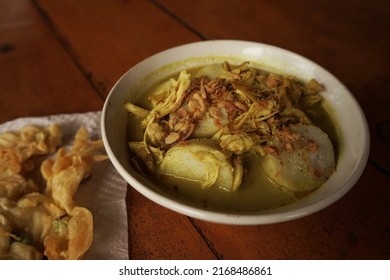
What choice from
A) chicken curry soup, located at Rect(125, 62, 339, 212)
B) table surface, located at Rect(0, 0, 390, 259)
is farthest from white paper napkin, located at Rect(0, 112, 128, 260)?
chicken curry soup, located at Rect(125, 62, 339, 212)

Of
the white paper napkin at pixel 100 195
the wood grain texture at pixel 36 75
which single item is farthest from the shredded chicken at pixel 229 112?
the wood grain texture at pixel 36 75

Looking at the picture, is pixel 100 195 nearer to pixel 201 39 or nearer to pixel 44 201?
pixel 44 201

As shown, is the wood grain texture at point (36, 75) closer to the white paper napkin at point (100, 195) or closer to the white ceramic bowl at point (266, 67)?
the white paper napkin at point (100, 195)

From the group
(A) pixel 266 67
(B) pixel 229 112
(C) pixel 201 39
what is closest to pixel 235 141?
(B) pixel 229 112

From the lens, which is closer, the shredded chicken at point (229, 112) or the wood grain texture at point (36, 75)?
the shredded chicken at point (229, 112)

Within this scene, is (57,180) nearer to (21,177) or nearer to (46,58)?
(21,177)
